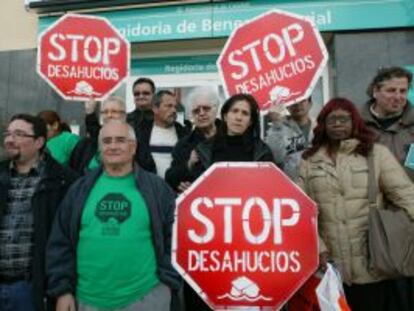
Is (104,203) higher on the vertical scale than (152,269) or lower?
higher

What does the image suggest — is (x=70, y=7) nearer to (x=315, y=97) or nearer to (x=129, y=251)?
(x=315, y=97)

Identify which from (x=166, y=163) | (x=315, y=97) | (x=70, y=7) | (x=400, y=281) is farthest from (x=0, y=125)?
(x=400, y=281)

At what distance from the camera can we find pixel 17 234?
9.84 feet

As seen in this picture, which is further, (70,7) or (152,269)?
(70,7)

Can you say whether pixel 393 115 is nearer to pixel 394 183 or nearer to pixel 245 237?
pixel 394 183

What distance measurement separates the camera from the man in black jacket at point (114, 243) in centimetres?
272

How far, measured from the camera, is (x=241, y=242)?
2416 millimetres

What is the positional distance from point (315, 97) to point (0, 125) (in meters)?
4.25

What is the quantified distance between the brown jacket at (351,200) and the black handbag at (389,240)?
0.13ft

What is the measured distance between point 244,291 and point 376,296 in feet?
3.47

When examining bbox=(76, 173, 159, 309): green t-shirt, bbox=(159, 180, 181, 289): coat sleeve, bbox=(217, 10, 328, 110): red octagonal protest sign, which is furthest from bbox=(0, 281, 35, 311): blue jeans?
bbox=(217, 10, 328, 110): red octagonal protest sign

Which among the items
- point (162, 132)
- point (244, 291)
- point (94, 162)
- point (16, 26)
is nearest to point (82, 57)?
point (162, 132)

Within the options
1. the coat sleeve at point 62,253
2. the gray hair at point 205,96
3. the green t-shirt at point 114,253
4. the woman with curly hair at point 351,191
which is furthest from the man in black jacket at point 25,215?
the woman with curly hair at point 351,191

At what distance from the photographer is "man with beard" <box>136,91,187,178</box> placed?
12.8 ft
